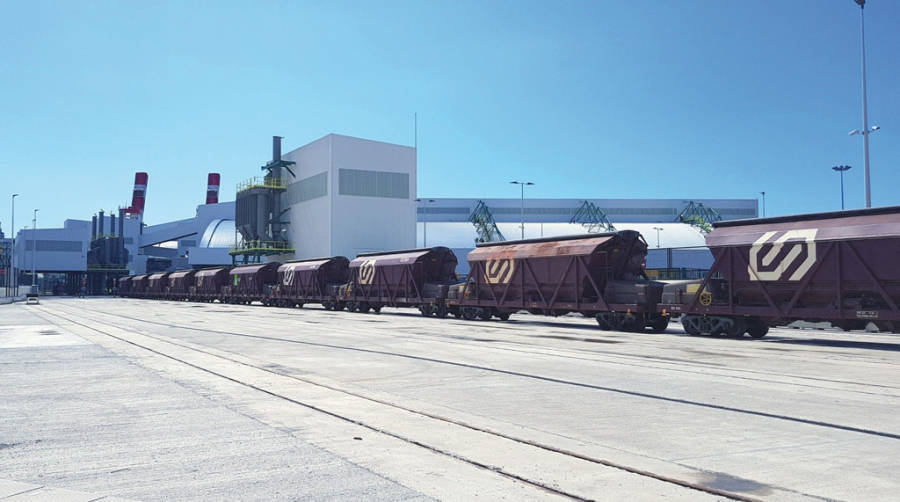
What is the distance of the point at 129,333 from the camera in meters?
24.8

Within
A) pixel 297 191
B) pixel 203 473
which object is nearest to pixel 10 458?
pixel 203 473

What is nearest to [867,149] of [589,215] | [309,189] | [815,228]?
[815,228]

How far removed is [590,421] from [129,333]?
21.3 meters

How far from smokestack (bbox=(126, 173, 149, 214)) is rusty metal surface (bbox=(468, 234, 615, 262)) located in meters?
115

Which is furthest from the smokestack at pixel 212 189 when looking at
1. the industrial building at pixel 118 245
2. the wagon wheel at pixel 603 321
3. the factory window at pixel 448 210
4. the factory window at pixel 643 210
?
the wagon wheel at pixel 603 321

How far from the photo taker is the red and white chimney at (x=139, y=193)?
130625mm

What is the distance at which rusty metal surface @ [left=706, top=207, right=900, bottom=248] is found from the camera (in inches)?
733

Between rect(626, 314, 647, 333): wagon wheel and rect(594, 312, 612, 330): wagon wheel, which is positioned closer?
rect(626, 314, 647, 333): wagon wheel

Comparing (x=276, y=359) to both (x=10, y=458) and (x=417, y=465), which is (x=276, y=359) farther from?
(x=417, y=465)

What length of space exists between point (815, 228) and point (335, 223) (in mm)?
55337

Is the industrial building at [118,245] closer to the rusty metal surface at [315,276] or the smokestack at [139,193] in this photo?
the smokestack at [139,193]

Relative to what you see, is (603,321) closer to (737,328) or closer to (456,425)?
(737,328)

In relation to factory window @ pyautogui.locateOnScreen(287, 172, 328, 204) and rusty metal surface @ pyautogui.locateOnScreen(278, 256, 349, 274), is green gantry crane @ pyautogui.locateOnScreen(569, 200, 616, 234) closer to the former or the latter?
factory window @ pyautogui.locateOnScreen(287, 172, 328, 204)

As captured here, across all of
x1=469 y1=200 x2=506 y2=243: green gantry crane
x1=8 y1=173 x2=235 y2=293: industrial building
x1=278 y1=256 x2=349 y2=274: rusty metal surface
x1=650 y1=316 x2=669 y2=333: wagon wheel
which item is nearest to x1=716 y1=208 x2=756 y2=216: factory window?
x1=469 y1=200 x2=506 y2=243: green gantry crane
